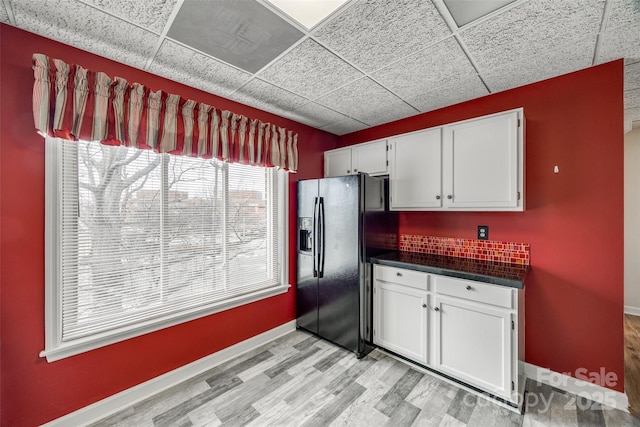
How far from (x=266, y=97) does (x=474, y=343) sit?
2635mm

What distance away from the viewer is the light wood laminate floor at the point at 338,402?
1686mm

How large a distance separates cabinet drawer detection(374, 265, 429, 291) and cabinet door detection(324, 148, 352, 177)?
123 centimetres

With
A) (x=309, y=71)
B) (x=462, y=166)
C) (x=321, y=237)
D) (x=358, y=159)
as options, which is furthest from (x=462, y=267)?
(x=309, y=71)

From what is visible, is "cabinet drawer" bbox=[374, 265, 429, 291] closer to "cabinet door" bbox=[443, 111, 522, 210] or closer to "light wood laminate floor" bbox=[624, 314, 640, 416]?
"cabinet door" bbox=[443, 111, 522, 210]

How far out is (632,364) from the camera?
7.14ft

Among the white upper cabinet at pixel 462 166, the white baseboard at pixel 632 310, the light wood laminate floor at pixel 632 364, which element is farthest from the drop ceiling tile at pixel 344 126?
the white baseboard at pixel 632 310

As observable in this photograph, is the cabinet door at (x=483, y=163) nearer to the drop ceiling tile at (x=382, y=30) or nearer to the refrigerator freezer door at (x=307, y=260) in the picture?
the drop ceiling tile at (x=382, y=30)

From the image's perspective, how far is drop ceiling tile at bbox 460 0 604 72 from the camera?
130 centimetres

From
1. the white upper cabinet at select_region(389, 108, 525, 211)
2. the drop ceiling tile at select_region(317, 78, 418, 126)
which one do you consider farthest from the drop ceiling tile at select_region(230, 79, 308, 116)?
the white upper cabinet at select_region(389, 108, 525, 211)

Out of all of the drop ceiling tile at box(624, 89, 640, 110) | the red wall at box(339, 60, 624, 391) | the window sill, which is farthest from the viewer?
the drop ceiling tile at box(624, 89, 640, 110)

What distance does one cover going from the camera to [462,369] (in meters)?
1.94

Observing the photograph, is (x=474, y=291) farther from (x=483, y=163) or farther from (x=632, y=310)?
(x=632, y=310)

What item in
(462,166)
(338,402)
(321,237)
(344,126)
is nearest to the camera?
(338,402)

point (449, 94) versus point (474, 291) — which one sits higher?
point (449, 94)
